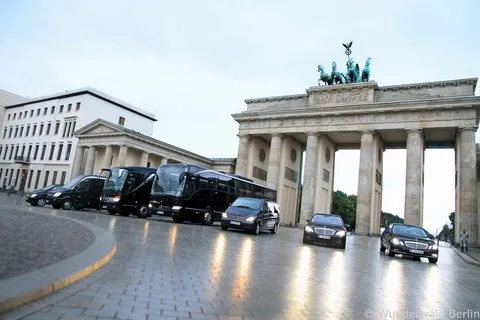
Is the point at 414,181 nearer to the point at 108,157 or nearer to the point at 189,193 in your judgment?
the point at 189,193

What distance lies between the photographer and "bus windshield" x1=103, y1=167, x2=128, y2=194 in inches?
A: 948

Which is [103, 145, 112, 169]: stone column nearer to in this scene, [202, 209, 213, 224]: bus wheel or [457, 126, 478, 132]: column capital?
[202, 209, 213, 224]: bus wheel

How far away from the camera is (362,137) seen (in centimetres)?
3903

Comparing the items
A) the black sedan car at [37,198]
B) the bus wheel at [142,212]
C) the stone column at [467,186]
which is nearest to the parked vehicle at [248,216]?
the bus wheel at [142,212]

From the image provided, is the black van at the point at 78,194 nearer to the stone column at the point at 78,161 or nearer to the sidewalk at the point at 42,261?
the sidewalk at the point at 42,261

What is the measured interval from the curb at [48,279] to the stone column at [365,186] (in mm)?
34257

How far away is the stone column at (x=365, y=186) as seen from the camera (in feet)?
121

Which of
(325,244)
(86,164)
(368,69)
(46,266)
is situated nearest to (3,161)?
(86,164)

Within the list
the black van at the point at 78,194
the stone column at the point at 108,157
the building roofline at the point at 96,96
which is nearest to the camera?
the black van at the point at 78,194

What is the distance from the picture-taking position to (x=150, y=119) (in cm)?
7388

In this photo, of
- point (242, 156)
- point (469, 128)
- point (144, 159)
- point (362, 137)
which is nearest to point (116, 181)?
point (242, 156)

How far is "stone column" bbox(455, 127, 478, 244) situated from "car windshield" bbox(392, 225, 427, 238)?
63.4 feet

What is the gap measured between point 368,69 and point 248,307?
1639 inches

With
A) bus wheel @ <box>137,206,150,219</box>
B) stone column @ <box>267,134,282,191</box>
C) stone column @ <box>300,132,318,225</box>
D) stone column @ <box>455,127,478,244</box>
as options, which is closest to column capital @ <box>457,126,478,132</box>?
stone column @ <box>455,127,478,244</box>
